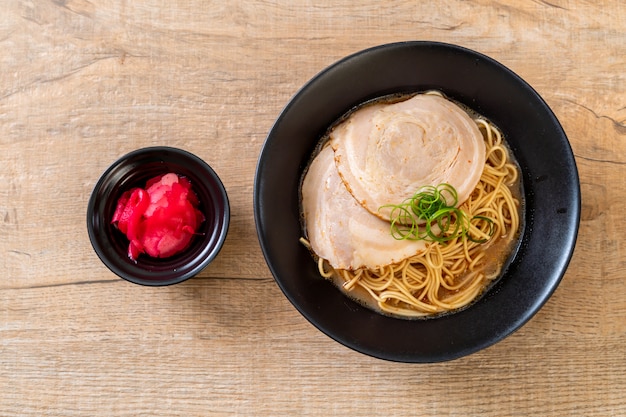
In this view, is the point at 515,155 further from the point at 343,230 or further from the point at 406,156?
the point at 343,230

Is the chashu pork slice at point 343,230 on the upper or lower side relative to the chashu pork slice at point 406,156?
lower

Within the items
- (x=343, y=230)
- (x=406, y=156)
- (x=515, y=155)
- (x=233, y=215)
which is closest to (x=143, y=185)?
(x=233, y=215)

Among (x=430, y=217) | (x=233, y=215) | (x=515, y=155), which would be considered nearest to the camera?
(x=430, y=217)

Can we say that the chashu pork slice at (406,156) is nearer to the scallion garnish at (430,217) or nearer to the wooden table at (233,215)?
the scallion garnish at (430,217)

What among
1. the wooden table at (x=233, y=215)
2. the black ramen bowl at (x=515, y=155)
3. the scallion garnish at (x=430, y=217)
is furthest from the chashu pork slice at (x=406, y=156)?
the wooden table at (x=233, y=215)

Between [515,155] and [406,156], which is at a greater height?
[515,155]

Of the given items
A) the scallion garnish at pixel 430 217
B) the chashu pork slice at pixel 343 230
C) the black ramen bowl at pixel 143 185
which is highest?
the scallion garnish at pixel 430 217

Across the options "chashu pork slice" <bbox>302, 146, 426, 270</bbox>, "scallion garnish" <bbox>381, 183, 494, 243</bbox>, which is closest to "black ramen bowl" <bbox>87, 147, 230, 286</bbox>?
"chashu pork slice" <bbox>302, 146, 426, 270</bbox>
